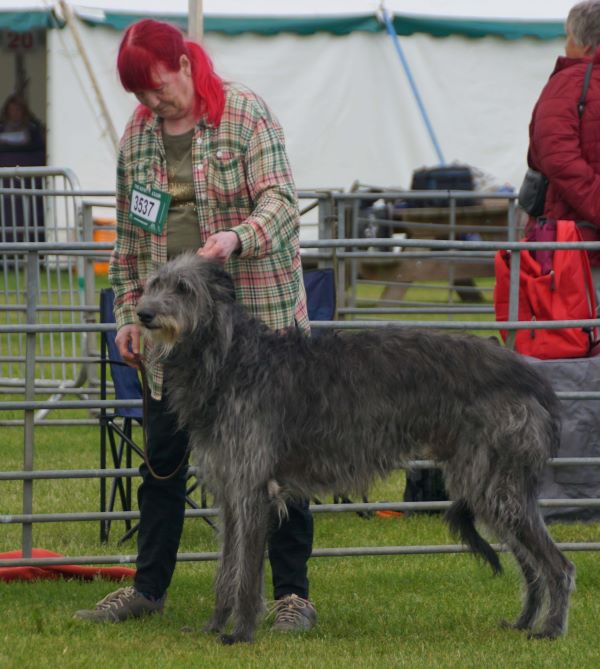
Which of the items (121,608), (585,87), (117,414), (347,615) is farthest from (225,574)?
(585,87)

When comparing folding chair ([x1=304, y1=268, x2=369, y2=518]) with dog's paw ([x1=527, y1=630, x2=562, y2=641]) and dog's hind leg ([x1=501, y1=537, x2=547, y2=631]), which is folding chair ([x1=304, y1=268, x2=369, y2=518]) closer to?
dog's hind leg ([x1=501, y1=537, x2=547, y2=631])

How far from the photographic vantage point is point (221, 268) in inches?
181

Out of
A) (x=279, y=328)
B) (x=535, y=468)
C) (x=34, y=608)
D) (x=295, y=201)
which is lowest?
(x=34, y=608)

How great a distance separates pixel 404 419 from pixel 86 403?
1595 millimetres

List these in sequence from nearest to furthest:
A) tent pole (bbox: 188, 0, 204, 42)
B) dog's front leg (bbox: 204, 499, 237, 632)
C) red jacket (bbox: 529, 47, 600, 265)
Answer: dog's front leg (bbox: 204, 499, 237, 632), red jacket (bbox: 529, 47, 600, 265), tent pole (bbox: 188, 0, 204, 42)

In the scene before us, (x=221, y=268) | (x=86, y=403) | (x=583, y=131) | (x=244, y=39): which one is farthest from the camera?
(x=244, y=39)

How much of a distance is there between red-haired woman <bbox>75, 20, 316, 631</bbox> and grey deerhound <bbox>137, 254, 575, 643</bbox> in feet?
0.82

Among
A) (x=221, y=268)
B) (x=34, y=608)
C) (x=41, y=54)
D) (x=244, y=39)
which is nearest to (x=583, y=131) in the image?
(x=221, y=268)

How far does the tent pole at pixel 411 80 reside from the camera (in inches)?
659

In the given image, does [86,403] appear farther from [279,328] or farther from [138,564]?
[279,328]

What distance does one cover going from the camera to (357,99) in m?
17.5

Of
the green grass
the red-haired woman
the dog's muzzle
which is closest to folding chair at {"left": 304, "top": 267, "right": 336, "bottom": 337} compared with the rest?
the green grass

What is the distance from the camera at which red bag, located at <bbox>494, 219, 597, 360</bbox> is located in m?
6.34

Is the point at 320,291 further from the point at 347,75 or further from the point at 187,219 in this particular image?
the point at 347,75
